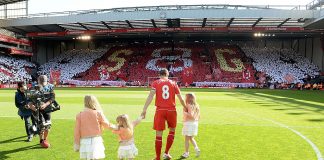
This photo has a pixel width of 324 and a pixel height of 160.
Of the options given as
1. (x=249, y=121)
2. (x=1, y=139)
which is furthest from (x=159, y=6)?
(x=1, y=139)

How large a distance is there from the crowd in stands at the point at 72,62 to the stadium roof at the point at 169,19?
7.13m

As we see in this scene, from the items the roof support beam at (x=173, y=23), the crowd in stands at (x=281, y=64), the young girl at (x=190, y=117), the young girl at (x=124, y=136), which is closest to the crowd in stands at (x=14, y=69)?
the roof support beam at (x=173, y=23)

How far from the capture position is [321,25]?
4766 cm

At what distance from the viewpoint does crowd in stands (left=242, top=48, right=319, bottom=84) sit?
176 ft

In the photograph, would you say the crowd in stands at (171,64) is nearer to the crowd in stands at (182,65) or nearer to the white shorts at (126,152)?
the crowd in stands at (182,65)

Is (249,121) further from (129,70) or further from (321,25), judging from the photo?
(129,70)

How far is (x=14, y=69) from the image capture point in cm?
5638

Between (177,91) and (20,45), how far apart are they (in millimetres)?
63211

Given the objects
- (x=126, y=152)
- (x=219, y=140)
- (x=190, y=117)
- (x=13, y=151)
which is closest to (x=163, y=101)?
(x=190, y=117)

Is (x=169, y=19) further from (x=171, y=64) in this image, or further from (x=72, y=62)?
(x=72, y=62)

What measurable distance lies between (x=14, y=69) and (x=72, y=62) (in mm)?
11250

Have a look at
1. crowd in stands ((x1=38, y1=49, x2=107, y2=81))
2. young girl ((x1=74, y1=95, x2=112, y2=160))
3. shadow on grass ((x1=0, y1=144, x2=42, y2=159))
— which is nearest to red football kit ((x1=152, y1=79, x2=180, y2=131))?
young girl ((x1=74, y1=95, x2=112, y2=160))

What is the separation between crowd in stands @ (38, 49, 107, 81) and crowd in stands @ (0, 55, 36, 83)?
3085 millimetres

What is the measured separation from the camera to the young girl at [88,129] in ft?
20.5
